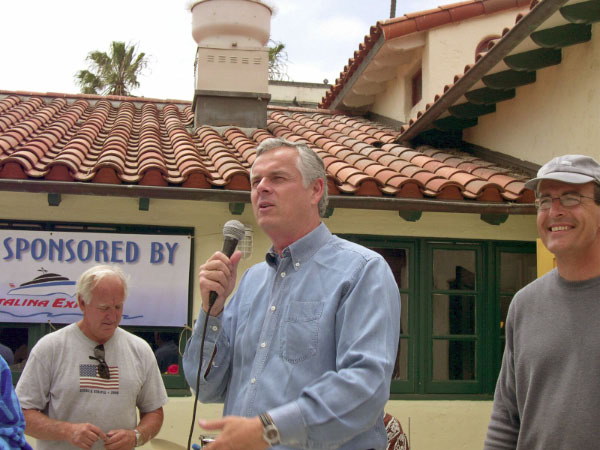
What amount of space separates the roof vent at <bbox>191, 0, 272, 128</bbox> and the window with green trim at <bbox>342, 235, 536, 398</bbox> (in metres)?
3.12

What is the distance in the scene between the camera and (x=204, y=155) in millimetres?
7566

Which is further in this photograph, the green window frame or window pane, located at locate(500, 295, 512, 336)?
window pane, located at locate(500, 295, 512, 336)

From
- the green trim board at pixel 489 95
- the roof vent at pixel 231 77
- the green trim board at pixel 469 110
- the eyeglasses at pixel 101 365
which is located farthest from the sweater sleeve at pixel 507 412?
the roof vent at pixel 231 77

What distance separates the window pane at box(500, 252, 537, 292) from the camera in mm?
7254

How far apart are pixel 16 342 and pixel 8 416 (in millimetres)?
4517

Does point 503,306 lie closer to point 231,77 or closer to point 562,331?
point 231,77

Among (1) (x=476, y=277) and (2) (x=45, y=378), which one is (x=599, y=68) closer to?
(1) (x=476, y=277)

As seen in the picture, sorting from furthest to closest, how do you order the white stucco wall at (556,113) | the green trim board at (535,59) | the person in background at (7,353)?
the green trim board at (535,59) → the white stucco wall at (556,113) → the person in background at (7,353)

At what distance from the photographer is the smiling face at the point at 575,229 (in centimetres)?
246

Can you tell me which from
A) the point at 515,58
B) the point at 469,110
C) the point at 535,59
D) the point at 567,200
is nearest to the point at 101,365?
the point at 567,200

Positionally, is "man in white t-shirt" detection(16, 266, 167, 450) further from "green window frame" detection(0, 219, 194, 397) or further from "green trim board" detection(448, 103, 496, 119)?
"green trim board" detection(448, 103, 496, 119)

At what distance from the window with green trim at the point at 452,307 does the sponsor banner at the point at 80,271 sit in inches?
69.0

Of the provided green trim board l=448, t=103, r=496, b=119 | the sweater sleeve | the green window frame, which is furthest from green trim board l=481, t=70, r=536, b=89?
the sweater sleeve

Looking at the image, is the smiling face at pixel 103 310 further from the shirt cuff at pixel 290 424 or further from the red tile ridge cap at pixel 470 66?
the red tile ridge cap at pixel 470 66
